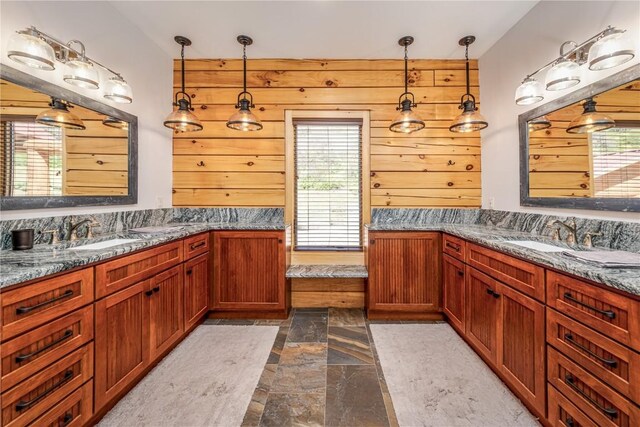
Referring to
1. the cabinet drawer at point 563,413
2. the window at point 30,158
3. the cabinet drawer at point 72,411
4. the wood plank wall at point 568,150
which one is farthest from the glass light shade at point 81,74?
the wood plank wall at point 568,150

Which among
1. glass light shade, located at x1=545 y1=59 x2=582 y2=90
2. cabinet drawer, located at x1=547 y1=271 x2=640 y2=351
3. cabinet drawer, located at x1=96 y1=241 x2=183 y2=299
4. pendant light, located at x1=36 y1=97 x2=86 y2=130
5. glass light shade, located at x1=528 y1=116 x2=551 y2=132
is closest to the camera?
cabinet drawer, located at x1=547 y1=271 x2=640 y2=351

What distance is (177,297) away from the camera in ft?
7.30

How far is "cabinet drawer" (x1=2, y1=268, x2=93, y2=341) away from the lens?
3.52ft

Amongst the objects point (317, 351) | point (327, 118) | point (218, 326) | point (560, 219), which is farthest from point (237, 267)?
point (560, 219)

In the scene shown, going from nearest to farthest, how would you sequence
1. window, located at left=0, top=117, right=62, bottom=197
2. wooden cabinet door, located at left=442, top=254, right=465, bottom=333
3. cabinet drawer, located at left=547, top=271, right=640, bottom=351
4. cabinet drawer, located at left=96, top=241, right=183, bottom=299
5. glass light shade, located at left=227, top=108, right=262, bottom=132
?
cabinet drawer, located at left=547, top=271, right=640, bottom=351 → cabinet drawer, located at left=96, top=241, right=183, bottom=299 → window, located at left=0, top=117, right=62, bottom=197 → wooden cabinet door, located at left=442, top=254, right=465, bottom=333 → glass light shade, located at left=227, top=108, right=262, bottom=132

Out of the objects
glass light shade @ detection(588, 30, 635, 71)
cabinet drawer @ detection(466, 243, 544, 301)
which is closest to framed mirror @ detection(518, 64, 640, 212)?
glass light shade @ detection(588, 30, 635, 71)

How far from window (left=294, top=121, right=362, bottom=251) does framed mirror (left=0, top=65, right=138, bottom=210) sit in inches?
66.7

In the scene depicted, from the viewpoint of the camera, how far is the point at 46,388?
121 cm

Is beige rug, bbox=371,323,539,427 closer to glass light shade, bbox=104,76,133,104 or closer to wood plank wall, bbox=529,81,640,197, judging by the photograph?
wood plank wall, bbox=529,81,640,197

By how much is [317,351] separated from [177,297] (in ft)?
3.91

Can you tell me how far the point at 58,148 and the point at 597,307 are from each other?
3149 millimetres

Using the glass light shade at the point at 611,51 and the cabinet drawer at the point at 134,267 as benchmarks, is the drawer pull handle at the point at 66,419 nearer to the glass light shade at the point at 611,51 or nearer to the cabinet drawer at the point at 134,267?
the cabinet drawer at the point at 134,267

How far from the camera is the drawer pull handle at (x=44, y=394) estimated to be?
3.66ft

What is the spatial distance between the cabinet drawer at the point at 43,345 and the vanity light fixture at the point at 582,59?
2948 mm
